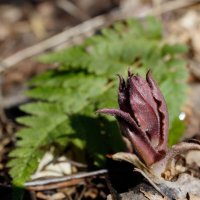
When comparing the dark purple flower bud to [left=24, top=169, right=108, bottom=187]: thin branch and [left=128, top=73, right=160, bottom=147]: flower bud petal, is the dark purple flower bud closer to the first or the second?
[left=128, top=73, right=160, bottom=147]: flower bud petal

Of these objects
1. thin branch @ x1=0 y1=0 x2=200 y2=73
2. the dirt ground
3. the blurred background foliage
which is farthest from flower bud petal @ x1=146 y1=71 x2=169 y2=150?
thin branch @ x1=0 y1=0 x2=200 y2=73

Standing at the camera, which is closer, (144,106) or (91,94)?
(144,106)

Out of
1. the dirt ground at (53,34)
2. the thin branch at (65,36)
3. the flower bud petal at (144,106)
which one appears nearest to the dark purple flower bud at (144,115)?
the flower bud petal at (144,106)

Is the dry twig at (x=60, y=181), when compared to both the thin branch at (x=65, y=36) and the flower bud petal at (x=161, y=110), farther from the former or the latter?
the thin branch at (x=65, y=36)

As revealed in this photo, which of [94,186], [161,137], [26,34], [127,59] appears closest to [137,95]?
[161,137]

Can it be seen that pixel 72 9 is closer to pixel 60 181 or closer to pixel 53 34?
pixel 53 34

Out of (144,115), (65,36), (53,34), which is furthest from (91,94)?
(53,34)
